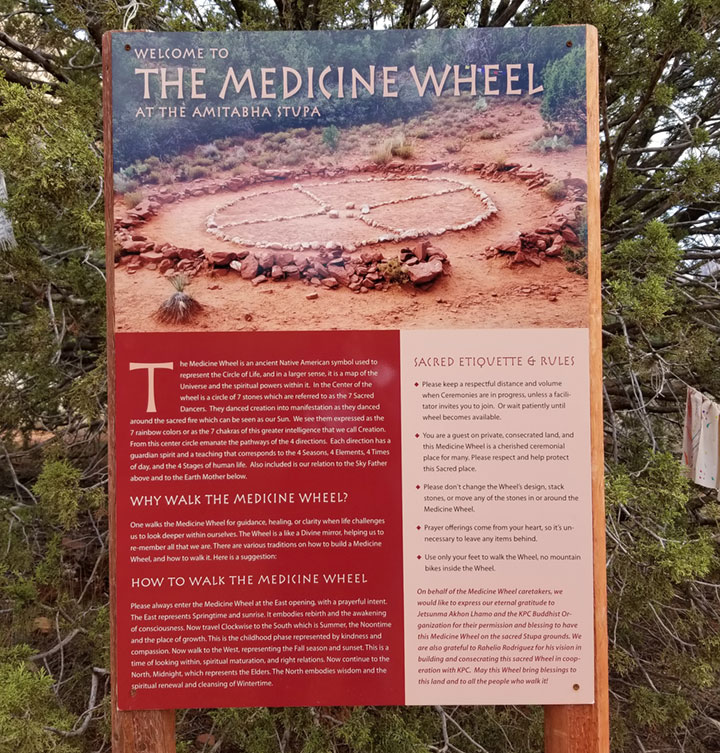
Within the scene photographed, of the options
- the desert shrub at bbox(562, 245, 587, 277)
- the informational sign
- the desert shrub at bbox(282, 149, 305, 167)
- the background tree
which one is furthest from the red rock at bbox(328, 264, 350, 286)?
the background tree

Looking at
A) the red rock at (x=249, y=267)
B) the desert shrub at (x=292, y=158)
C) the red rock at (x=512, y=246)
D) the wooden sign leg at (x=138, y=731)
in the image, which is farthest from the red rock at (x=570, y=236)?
the wooden sign leg at (x=138, y=731)

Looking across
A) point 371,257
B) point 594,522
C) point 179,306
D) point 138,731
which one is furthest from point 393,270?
point 138,731

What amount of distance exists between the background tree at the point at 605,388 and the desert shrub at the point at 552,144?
19 centimetres

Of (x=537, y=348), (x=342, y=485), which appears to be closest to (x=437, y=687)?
(x=342, y=485)

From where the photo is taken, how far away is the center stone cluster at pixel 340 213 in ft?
5.86

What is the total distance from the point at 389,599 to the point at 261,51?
1.84 metres

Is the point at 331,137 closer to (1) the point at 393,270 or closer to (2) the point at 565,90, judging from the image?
(1) the point at 393,270

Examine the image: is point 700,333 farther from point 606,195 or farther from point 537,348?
point 537,348

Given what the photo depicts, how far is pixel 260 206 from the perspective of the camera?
1807 millimetres

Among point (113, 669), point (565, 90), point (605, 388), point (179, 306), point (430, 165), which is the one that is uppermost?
point (565, 90)

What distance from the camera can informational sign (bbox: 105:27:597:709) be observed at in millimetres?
1762

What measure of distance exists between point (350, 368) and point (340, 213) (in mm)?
511

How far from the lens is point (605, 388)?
3.35 metres

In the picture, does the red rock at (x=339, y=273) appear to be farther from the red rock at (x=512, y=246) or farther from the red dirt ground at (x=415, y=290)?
the red rock at (x=512, y=246)
